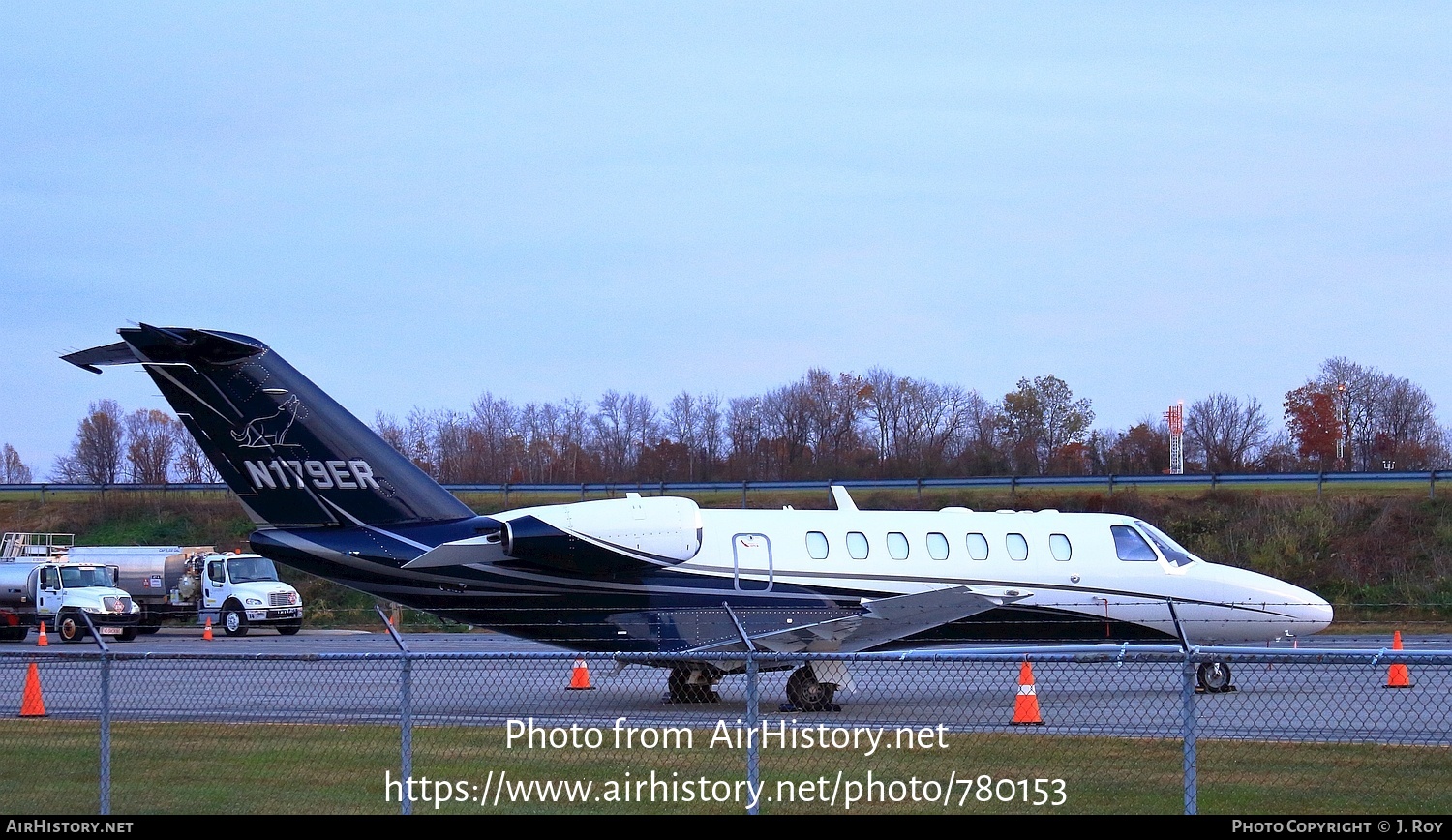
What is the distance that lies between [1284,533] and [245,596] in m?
26.7

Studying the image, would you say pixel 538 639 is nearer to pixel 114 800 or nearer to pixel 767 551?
pixel 767 551

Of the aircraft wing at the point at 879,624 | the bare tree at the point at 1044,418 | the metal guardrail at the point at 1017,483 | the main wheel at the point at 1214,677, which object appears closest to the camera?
the aircraft wing at the point at 879,624

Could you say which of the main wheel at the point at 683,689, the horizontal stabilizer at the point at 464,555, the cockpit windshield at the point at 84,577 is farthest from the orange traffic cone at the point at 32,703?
the cockpit windshield at the point at 84,577

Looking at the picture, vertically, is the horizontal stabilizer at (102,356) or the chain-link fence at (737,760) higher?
the horizontal stabilizer at (102,356)

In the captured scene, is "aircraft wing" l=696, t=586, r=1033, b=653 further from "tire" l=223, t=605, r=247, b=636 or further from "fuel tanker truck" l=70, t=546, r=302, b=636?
"tire" l=223, t=605, r=247, b=636

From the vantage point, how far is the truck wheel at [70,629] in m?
34.5

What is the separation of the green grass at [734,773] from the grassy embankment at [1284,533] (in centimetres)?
2177

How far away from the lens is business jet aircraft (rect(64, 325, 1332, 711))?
17.4 metres

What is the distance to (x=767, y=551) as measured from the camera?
1848 centimetres

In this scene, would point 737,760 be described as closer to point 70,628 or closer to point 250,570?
point 70,628

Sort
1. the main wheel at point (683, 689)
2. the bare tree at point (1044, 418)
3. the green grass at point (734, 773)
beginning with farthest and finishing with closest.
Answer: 1. the bare tree at point (1044, 418)
2. the main wheel at point (683, 689)
3. the green grass at point (734, 773)

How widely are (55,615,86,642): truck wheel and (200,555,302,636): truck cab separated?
304cm

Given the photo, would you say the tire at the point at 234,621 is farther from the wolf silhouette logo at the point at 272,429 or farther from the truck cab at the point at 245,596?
the wolf silhouette logo at the point at 272,429
